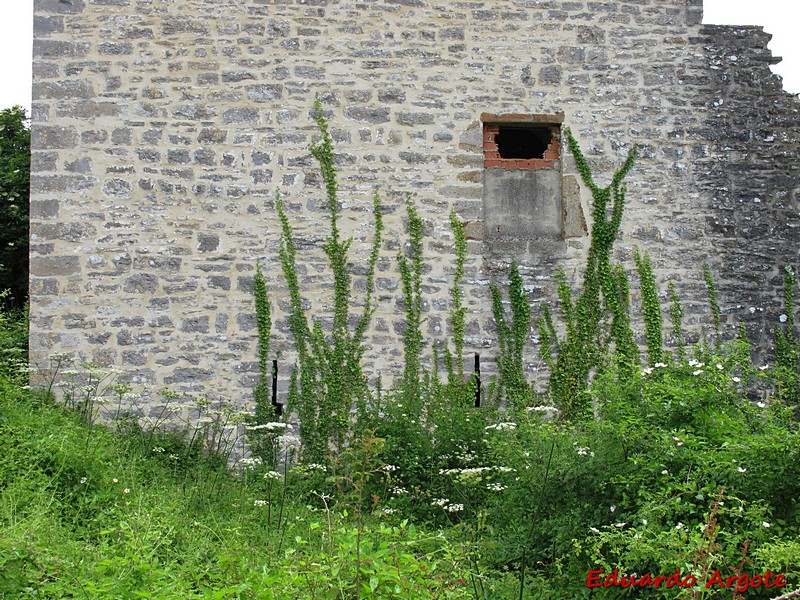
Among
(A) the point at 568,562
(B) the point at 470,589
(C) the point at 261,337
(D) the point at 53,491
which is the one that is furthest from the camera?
(C) the point at 261,337

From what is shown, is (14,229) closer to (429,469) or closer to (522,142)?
(522,142)

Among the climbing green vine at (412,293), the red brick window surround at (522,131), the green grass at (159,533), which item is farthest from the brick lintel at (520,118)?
the green grass at (159,533)

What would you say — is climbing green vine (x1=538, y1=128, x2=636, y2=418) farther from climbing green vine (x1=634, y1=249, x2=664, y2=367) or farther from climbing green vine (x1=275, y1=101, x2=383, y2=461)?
climbing green vine (x1=275, y1=101, x2=383, y2=461)

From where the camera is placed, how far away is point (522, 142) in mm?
8945

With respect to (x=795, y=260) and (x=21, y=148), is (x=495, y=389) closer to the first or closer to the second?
(x=795, y=260)

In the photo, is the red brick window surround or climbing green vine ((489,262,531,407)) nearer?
climbing green vine ((489,262,531,407))

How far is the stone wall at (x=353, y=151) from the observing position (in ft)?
26.1

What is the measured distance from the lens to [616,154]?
8.43m

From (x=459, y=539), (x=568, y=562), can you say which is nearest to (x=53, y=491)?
(x=459, y=539)

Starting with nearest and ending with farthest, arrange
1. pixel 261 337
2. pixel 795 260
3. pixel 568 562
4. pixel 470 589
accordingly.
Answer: pixel 470 589 < pixel 568 562 < pixel 261 337 < pixel 795 260

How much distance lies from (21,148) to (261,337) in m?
6.13

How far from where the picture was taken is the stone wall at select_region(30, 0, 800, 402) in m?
7.95

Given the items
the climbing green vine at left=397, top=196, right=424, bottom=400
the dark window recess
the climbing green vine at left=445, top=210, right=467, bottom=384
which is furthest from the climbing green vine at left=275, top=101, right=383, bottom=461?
the dark window recess

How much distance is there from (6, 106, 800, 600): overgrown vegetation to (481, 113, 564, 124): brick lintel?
254 mm
